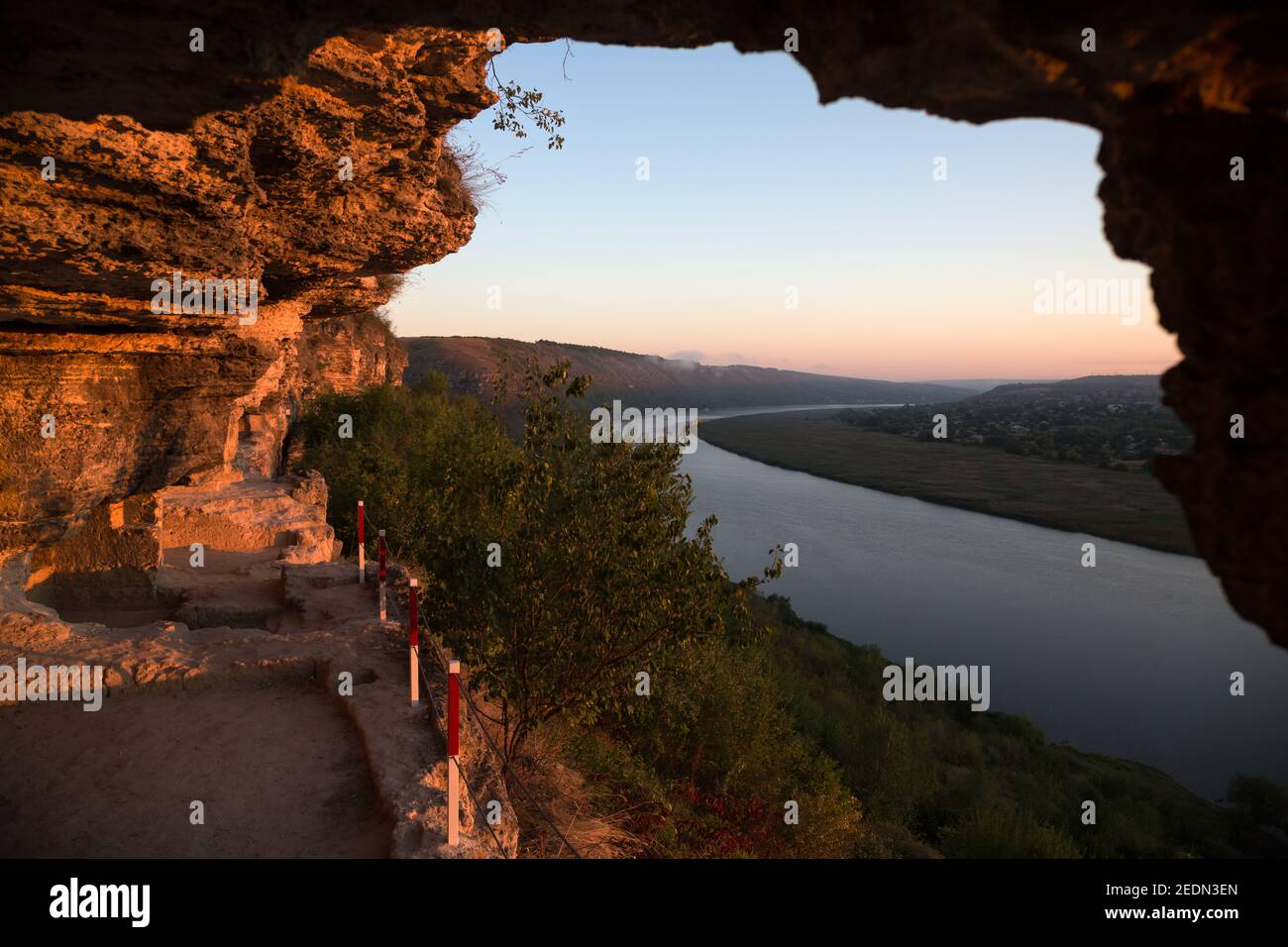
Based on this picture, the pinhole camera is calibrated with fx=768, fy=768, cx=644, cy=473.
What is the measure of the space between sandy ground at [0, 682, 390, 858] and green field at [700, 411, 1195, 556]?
26523 mm

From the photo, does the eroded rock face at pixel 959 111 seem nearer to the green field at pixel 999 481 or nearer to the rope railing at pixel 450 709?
the rope railing at pixel 450 709

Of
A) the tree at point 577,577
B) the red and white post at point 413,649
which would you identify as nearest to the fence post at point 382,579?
the tree at point 577,577

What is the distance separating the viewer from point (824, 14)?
99.0 inches

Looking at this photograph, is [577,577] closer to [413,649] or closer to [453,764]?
[413,649]

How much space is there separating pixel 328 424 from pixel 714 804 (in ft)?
63.9

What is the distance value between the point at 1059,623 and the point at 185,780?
31802 mm

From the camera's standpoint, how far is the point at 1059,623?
30391 mm

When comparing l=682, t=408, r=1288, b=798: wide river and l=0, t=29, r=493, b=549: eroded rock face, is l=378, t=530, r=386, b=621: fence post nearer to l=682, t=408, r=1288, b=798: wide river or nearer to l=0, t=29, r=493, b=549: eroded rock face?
l=0, t=29, r=493, b=549: eroded rock face

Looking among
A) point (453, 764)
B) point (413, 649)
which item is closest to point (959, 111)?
point (453, 764)

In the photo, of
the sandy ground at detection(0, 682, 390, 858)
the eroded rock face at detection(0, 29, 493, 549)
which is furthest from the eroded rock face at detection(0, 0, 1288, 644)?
the sandy ground at detection(0, 682, 390, 858)

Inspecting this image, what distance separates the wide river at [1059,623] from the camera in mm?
23344

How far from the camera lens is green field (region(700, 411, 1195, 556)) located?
42.5m

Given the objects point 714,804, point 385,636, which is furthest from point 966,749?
point 385,636
